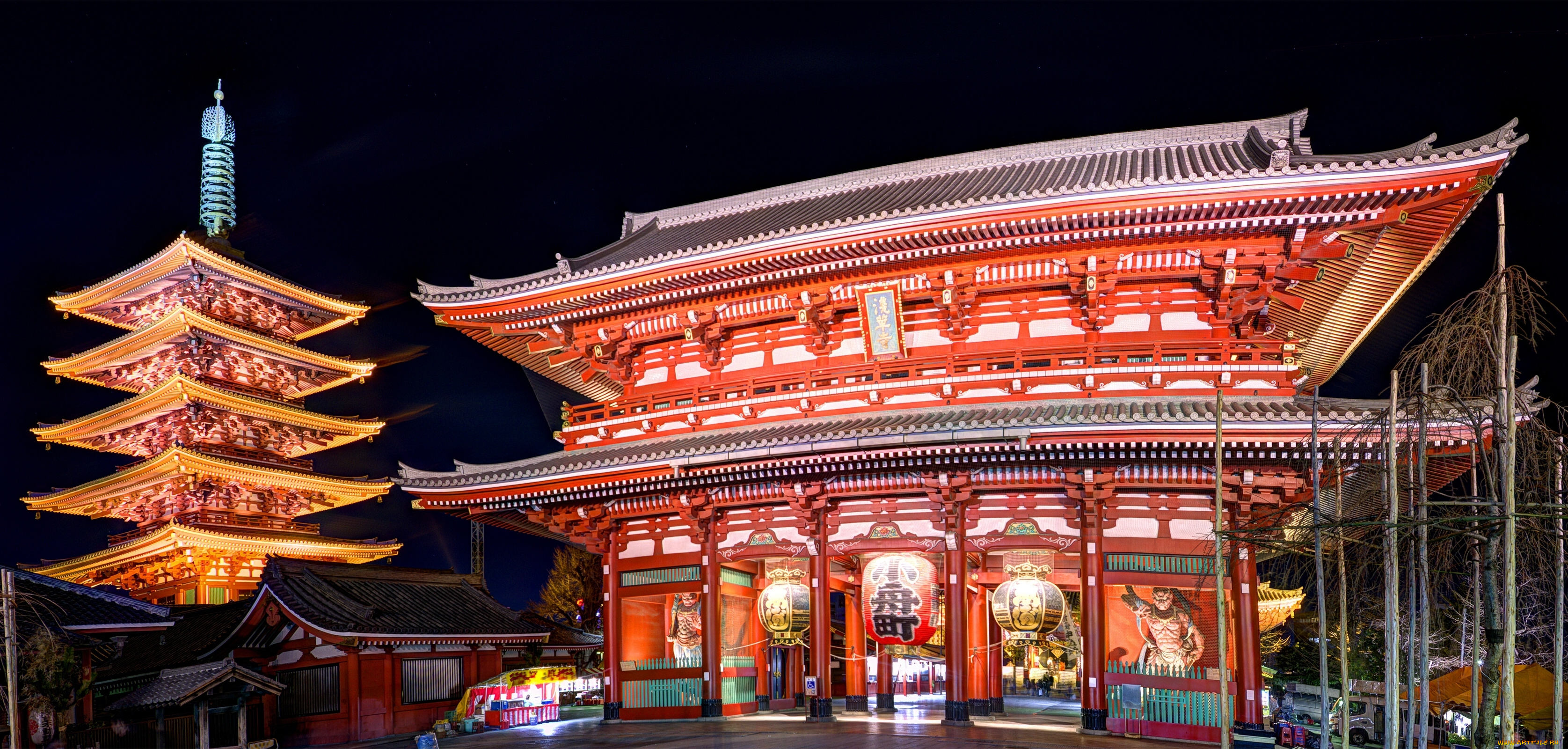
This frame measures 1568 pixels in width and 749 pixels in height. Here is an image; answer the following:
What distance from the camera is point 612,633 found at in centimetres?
2708

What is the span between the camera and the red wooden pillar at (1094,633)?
71.9 ft

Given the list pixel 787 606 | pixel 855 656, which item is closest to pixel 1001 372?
pixel 787 606

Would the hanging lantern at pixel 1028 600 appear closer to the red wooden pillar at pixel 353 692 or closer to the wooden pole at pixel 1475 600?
the wooden pole at pixel 1475 600

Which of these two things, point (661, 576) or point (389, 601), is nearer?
point (661, 576)

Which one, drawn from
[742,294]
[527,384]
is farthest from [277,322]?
[742,294]

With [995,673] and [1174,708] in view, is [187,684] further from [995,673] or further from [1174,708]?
[1174,708]

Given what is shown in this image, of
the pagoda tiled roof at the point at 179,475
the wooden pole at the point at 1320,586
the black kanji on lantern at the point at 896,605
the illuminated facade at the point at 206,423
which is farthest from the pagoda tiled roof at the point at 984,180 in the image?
the pagoda tiled roof at the point at 179,475

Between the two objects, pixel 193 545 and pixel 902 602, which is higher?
pixel 193 545

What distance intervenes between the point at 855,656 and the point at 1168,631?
770cm

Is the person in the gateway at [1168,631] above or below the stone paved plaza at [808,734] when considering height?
above

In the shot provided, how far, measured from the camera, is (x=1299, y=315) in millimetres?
26375

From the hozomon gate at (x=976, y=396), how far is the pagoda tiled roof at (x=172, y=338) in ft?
66.6

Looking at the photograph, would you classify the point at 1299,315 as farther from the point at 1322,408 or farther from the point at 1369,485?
the point at 1322,408

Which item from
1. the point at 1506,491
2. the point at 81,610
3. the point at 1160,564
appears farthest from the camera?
the point at 81,610
